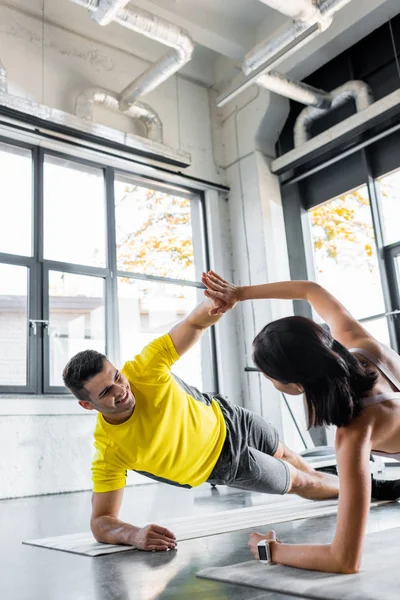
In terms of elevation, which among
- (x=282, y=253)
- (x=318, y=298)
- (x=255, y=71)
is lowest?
(x=318, y=298)

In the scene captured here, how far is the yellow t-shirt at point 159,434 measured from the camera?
2.13m

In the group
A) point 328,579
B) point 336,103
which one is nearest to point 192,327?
point 328,579

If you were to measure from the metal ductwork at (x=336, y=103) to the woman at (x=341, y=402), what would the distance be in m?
4.91

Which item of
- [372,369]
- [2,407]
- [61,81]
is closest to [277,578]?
[372,369]

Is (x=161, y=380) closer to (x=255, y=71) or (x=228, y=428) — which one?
(x=228, y=428)

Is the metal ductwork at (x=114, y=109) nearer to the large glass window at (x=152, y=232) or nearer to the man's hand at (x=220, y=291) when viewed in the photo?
the large glass window at (x=152, y=232)

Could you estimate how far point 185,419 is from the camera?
88.3 inches

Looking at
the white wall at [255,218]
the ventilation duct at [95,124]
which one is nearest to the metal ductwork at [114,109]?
the ventilation duct at [95,124]

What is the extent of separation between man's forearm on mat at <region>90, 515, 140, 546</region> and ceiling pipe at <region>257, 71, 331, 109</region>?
15.3 feet

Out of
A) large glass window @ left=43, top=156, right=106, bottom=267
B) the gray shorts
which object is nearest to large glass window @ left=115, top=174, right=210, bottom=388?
large glass window @ left=43, top=156, right=106, bottom=267

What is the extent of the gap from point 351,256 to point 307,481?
148 inches

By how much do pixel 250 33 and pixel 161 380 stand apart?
17.1 feet

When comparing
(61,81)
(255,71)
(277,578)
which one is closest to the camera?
(277,578)

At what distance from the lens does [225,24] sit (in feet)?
19.9
